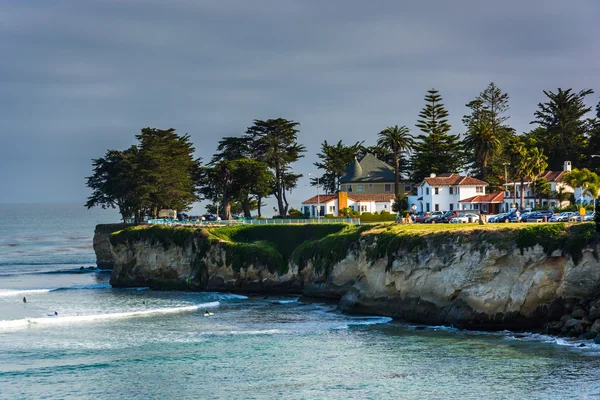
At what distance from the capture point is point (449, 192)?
11156cm

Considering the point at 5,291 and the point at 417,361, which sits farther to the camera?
the point at 5,291

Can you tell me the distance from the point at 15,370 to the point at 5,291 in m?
42.6

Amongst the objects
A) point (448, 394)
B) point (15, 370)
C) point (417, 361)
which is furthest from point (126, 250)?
point (448, 394)

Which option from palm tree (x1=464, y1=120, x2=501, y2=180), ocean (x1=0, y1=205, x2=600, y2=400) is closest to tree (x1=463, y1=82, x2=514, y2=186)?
palm tree (x1=464, y1=120, x2=501, y2=180)

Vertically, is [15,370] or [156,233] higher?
[156,233]

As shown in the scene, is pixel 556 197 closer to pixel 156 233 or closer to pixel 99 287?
pixel 156 233

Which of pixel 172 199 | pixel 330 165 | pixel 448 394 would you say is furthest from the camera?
pixel 330 165

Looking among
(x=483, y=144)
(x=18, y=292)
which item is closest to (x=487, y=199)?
(x=483, y=144)

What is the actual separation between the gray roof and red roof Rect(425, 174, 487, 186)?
16146mm

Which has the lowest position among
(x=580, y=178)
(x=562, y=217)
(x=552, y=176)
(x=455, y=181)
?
(x=562, y=217)

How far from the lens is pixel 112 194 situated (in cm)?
12862

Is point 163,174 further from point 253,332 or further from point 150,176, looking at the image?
point 253,332

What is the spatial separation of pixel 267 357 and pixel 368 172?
268 ft

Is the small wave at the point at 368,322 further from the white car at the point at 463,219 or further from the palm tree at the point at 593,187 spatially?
the palm tree at the point at 593,187
